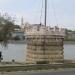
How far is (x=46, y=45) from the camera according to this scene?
40.7 m

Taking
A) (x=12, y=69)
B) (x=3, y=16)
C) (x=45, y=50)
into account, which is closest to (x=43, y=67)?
(x=12, y=69)

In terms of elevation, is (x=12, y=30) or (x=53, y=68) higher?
(x=12, y=30)

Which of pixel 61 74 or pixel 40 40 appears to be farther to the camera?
pixel 40 40

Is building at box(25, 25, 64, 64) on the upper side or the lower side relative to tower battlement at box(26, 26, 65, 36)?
lower

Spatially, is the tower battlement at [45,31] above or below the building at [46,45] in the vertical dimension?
above

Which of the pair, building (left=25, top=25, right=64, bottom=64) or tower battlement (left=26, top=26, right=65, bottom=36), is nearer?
building (left=25, top=25, right=64, bottom=64)

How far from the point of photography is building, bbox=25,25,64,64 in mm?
40719

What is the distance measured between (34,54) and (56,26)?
461 cm

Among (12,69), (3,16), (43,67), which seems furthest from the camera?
(3,16)

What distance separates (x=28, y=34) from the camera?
42.2m

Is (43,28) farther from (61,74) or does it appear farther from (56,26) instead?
(61,74)

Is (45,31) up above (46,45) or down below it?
above

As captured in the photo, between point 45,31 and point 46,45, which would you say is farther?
point 45,31

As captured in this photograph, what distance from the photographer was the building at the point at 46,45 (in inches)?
1603
